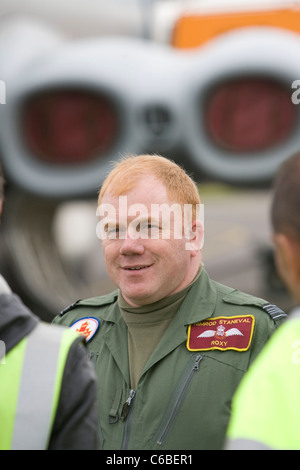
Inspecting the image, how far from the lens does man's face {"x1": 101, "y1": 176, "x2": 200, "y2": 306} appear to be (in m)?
2.26

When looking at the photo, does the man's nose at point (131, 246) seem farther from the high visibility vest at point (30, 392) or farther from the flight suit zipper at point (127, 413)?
the high visibility vest at point (30, 392)

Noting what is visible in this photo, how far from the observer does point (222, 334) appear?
2.32m

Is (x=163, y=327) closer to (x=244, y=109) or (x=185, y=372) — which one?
(x=185, y=372)

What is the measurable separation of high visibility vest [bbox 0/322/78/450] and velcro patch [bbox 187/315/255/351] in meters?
0.70

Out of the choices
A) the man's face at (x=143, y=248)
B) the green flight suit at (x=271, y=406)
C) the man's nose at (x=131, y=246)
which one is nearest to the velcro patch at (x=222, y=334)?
the man's face at (x=143, y=248)

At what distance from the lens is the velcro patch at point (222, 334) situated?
7.50 feet

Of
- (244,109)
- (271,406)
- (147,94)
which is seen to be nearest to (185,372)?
(271,406)

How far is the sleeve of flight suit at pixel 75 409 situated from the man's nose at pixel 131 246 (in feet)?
2.07

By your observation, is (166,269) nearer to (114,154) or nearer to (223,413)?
(223,413)

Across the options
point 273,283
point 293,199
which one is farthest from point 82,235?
point 293,199

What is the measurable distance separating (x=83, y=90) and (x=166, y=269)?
511 centimetres

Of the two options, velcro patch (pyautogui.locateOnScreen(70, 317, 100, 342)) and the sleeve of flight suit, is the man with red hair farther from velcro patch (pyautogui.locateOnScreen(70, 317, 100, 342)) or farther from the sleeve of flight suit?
the sleeve of flight suit

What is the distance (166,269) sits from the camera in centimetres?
232

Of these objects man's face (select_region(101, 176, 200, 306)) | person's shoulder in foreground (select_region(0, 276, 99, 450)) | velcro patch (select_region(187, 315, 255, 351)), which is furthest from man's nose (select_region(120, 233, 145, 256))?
person's shoulder in foreground (select_region(0, 276, 99, 450))
